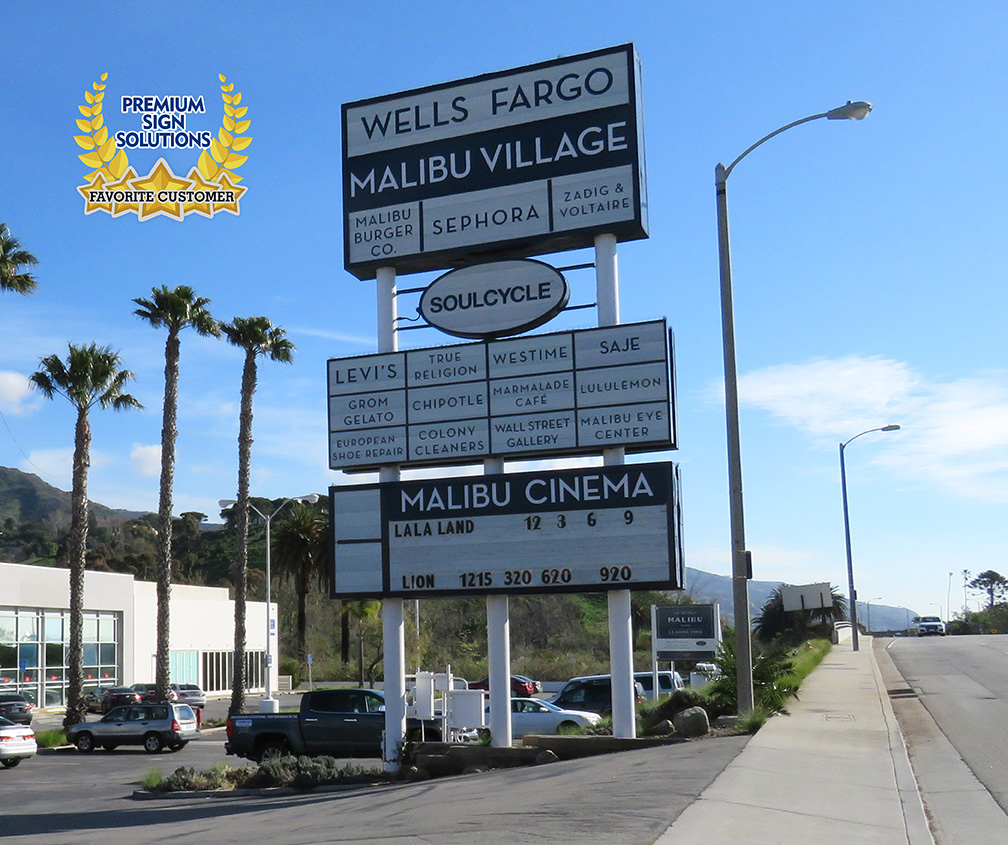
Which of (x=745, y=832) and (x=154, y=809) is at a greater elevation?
(x=745, y=832)

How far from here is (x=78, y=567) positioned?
3547 cm

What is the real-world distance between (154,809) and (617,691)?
7107 mm

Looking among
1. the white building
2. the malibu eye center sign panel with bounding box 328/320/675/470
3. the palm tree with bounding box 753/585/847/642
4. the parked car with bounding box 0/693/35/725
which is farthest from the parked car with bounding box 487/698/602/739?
the palm tree with bounding box 753/585/847/642

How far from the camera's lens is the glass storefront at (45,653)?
43.4m

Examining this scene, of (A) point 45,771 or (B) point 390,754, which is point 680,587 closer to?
(B) point 390,754

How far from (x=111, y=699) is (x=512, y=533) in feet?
100

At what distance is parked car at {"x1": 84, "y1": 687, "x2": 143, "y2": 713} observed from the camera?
133ft

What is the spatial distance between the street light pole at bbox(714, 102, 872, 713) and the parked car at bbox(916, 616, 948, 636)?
54.5 m

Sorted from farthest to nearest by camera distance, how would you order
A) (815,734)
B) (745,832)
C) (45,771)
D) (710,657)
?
(45,771) < (710,657) < (815,734) < (745,832)

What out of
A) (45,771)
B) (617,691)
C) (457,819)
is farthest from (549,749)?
(45,771)

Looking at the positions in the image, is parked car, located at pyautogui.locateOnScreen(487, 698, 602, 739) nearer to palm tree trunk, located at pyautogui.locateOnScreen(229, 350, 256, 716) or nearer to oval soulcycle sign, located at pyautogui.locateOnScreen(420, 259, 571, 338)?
oval soulcycle sign, located at pyautogui.locateOnScreen(420, 259, 571, 338)

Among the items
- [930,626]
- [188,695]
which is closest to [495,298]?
[188,695]

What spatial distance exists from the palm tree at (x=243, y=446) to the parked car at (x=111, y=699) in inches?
175

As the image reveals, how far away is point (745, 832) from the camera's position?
8672 mm
